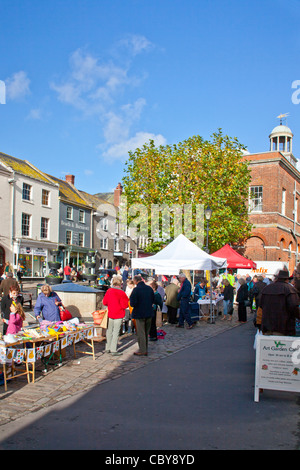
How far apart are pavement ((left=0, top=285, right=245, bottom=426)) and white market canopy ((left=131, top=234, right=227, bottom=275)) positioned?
3228 mm

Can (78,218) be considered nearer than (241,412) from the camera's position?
No

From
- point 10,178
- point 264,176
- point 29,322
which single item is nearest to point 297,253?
point 264,176

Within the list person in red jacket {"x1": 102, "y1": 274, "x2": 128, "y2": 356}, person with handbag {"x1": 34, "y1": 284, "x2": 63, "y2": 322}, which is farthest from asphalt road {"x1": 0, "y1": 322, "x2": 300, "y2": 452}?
person with handbag {"x1": 34, "y1": 284, "x2": 63, "y2": 322}

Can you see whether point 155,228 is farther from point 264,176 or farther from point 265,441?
point 265,441

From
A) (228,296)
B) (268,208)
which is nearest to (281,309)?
(228,296)

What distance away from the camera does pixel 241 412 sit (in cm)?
562

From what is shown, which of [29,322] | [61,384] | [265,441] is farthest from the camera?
[29,322]

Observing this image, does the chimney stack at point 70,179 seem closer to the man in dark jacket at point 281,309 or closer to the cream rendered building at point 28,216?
the cream rendered building at point 28,216

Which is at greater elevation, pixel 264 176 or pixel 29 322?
pixel 264 176

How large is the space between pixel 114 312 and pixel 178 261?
20.3ft

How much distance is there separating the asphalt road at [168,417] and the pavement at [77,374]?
0.26 metres

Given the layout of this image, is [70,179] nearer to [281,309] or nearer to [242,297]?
[242,297]

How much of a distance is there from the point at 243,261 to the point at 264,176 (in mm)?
14983
